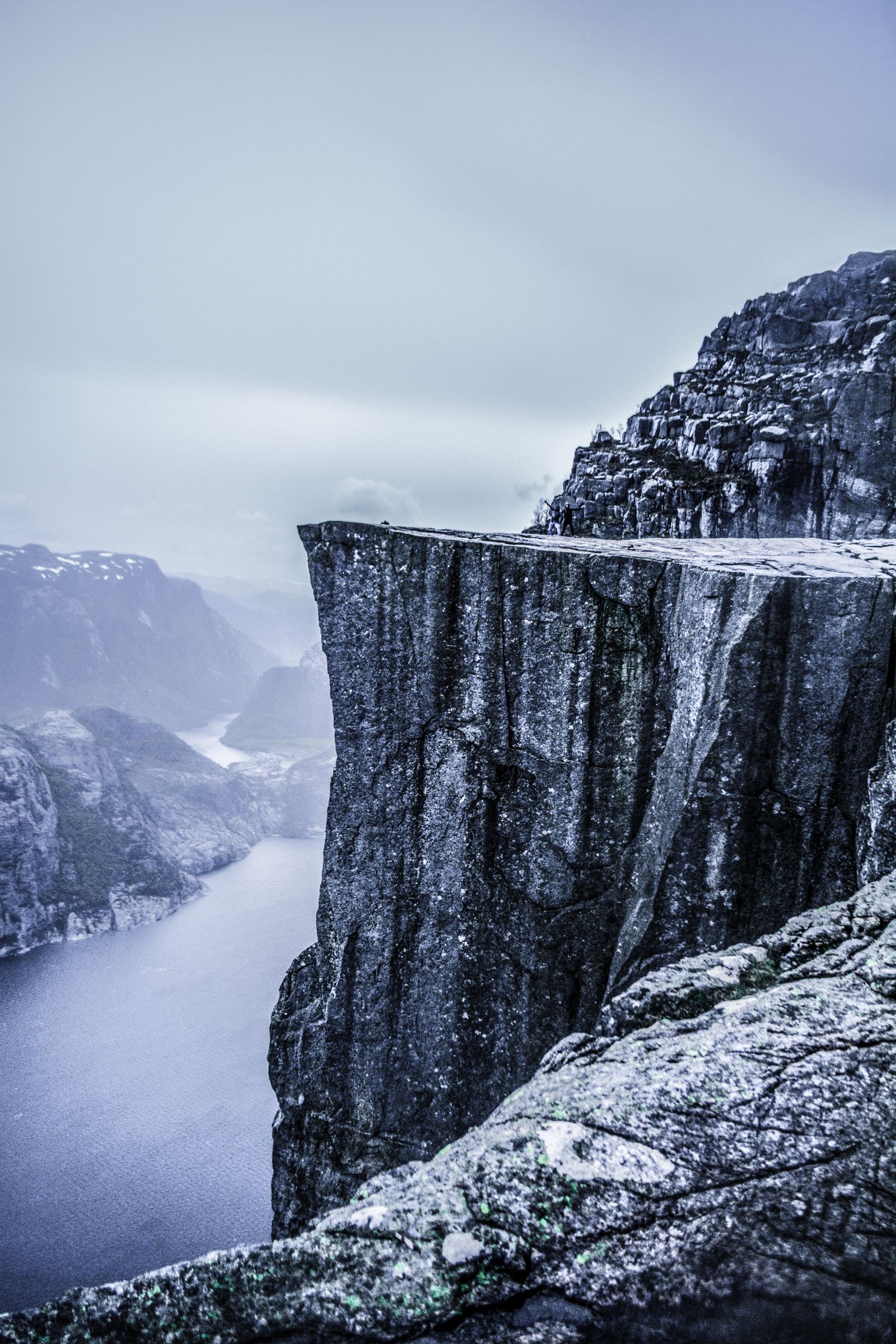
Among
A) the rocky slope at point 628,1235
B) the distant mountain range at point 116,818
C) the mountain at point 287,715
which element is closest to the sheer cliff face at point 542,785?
the rocky slope at point 628,1235

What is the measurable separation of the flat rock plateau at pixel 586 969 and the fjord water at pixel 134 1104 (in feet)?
48.0

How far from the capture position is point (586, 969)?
27.5 ft

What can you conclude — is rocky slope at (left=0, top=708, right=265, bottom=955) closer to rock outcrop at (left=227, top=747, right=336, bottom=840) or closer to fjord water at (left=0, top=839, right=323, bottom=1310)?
rock outcrop at (left=227, top=747, right=336, bottom=840)

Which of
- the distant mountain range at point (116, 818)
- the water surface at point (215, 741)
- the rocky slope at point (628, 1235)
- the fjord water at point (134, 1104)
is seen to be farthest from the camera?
the water surface at point (215, 741)

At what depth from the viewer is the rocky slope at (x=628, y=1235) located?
2732 mm

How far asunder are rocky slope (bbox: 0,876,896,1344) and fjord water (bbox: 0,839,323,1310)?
19258 mm

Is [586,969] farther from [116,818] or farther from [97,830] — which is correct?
[116,818]

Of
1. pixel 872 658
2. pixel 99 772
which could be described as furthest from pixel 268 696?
pixel 872 658

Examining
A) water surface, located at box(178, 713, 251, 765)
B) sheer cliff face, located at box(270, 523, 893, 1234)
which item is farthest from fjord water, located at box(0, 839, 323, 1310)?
water surface, located at box(178, 713, 251, 765)

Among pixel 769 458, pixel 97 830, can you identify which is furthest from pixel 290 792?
pixel 769 458

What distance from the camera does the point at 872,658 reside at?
276 inches

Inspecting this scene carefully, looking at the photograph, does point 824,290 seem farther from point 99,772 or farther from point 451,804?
point 99,772

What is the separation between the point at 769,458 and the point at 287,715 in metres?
164

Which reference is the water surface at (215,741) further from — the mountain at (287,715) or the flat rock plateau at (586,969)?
the flat rock plateau at (586,969)
